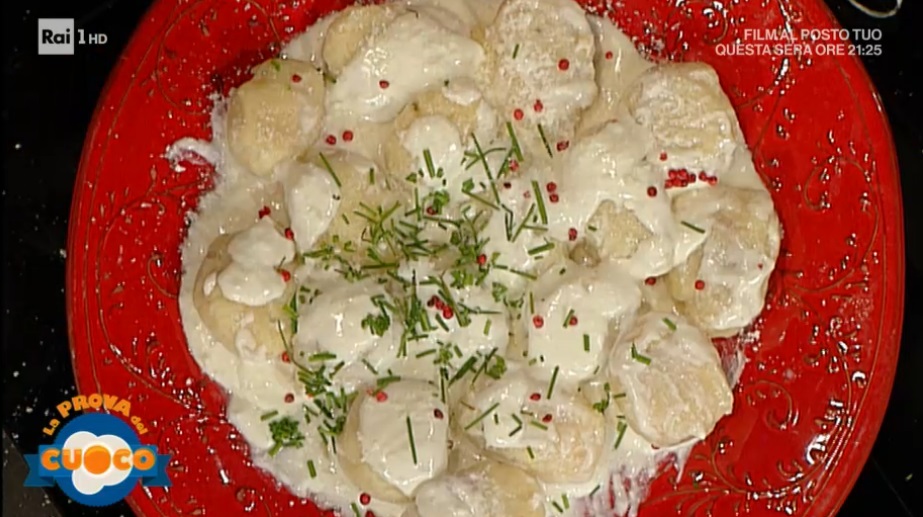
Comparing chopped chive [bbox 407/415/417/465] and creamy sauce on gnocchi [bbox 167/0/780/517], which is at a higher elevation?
creamy sauce on gnocchi [bbox 167/0/780/517]

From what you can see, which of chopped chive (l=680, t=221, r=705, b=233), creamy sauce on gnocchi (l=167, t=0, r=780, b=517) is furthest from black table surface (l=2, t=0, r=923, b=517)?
chopped chive (l=680, t=221, r=705, b=233)

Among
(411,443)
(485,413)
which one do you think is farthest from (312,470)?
(485,413)

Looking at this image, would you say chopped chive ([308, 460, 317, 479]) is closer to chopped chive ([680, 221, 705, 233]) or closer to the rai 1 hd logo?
the rai 1 hd logo

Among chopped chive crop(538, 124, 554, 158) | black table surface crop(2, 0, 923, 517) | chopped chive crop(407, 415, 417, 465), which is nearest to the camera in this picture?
chopped chive crop(407, 415, 417, 465)

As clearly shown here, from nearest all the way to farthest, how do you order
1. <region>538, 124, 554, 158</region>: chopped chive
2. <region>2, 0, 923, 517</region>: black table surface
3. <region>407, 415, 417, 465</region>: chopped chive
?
<region>407, 415, 417, 465</region>: chopped chive → <region>538, 124, 554, 158</region>: chopped chive → <region>2, 0, 923, 517</region>: black table surface

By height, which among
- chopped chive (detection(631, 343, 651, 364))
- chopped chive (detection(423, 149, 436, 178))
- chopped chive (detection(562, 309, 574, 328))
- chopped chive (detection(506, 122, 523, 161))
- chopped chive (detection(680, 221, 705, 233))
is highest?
chopped chive (detection(506, 122, 523, 161))

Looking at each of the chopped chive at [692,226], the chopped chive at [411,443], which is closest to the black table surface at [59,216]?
the chopped chive at [692,226]

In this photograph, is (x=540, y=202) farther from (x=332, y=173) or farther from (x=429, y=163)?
(x=332, y=173)

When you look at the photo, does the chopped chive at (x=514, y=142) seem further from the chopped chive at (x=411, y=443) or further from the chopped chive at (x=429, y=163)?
the chopped chive at (x=411, y=443)
